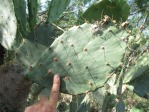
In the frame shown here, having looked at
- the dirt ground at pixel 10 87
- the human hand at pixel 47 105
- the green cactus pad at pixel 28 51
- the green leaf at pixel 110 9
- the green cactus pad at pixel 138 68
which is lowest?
the human hand at pixel 47 105

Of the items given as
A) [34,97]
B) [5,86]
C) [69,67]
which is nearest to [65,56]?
[69,67]

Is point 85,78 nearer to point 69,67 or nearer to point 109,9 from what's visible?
point 69,67

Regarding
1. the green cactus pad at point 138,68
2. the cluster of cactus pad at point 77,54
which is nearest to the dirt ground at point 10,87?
the cluster of cactus pad at point 77,54

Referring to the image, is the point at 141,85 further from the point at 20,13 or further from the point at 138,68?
the point at 20,13

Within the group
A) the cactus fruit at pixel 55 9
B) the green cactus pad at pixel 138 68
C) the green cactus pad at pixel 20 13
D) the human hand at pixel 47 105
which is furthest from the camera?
the green cactus pad at pixel 138 68

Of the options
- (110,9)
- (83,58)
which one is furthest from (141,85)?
(83,58)

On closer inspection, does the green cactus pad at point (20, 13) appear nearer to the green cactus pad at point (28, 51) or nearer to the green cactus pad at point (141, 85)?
the green cactus pad at point (28, 51)
